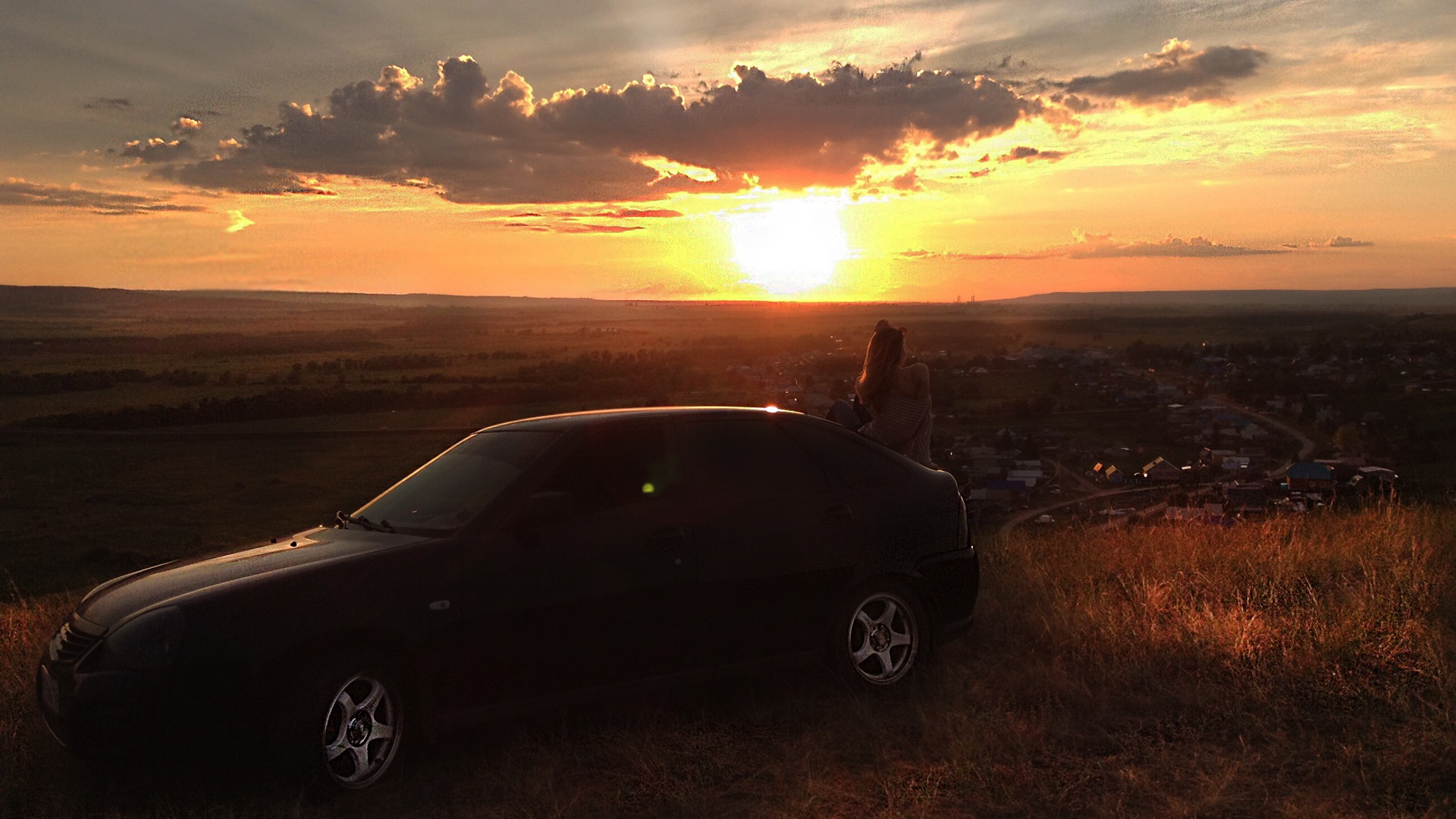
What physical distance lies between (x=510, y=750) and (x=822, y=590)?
1.71m

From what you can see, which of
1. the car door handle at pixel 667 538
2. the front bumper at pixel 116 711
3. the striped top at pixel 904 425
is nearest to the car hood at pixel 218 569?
the front bumper at pixel 116 711

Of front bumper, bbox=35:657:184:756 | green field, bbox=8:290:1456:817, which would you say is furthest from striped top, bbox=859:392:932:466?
front bumper, bbox=35:657:184:756

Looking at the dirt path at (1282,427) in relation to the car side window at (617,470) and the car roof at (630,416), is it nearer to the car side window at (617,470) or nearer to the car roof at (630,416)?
the car roof at (630,416)

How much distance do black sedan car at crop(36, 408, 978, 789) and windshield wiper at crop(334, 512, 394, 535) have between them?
0.06 ft

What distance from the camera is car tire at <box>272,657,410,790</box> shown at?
3.94 m

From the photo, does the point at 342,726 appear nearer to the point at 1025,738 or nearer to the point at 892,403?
the point at 1025,738

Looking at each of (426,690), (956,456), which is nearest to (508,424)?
(426,690)

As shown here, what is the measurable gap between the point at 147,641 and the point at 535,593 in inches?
58.8

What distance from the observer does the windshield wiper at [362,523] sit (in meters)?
4.80

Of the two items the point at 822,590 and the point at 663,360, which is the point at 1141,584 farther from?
the point at 663,360

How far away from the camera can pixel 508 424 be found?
5434 mm

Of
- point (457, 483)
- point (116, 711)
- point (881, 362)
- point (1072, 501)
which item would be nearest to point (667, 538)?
point (457, 483)

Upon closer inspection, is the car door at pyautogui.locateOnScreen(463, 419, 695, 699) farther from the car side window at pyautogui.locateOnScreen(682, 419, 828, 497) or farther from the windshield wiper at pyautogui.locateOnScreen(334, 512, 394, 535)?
the windshield wiper at pyautogui.locateOnScreen(334, 512, 394, 535)

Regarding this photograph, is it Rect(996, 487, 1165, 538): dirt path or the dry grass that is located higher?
the dry grass
